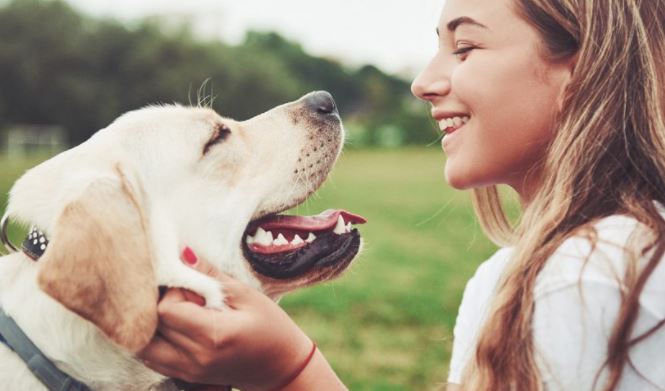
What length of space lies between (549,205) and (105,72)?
50.3m

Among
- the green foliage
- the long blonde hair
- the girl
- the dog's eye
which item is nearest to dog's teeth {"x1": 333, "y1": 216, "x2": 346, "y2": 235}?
the girl

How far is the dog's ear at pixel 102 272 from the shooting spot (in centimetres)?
201

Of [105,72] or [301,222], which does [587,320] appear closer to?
[301,222]

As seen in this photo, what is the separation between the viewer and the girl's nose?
108 inches

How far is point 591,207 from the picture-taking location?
2.29 metres

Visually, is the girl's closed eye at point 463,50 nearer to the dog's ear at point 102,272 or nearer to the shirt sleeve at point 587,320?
the shirt sleeve at point 587,320

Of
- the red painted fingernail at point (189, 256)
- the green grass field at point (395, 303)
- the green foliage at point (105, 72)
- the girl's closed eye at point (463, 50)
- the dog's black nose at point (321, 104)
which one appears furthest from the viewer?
the green foliage at point (105, 72)

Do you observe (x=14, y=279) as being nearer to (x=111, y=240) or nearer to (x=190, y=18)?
(x=111, y=240)

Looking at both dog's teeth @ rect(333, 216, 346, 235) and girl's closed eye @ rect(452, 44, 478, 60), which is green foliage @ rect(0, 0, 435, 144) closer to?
dog's teeth @ rect(333, 216, 346, 235)

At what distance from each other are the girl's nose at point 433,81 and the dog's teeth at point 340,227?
55 centimetres

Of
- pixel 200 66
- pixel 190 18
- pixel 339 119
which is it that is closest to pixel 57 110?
pixel 200 66

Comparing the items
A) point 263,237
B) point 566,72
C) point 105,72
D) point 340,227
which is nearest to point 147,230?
point 263,237

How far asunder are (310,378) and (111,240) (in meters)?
0.74

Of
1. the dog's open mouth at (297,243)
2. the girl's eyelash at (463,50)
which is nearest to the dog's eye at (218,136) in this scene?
the dog's open mouth at (297,243)
